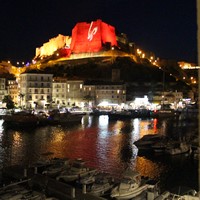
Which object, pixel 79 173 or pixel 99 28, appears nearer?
pixel 79 173

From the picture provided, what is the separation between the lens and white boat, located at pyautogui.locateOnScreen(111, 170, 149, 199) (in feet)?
37.4

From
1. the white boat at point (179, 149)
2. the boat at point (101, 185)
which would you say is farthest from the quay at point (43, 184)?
the white boat at point (179, 149)

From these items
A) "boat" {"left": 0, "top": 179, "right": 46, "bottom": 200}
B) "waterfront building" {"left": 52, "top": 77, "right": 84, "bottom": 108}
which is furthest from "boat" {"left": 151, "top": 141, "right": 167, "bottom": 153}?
"waterfront building" {"left": 52, "top": 77, "right": 84, "bottom": 108}

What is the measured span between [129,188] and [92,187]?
1.47 metres

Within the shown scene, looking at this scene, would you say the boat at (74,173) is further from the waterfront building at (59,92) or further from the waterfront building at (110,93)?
the waterfront building at (110,93)

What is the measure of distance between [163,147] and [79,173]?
1042cm

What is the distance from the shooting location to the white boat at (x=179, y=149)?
22.1 meters

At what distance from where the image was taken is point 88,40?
86.3 m

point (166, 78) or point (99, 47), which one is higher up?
point (99, 47)

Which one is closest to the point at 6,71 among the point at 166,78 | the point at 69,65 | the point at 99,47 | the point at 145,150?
the point at 69,65

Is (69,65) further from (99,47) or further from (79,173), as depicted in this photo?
(79,173)

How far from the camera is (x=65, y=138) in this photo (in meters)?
30.3

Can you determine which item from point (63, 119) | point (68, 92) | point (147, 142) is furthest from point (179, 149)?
point (68, 92)

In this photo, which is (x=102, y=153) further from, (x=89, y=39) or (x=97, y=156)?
(x=89, y=39)
